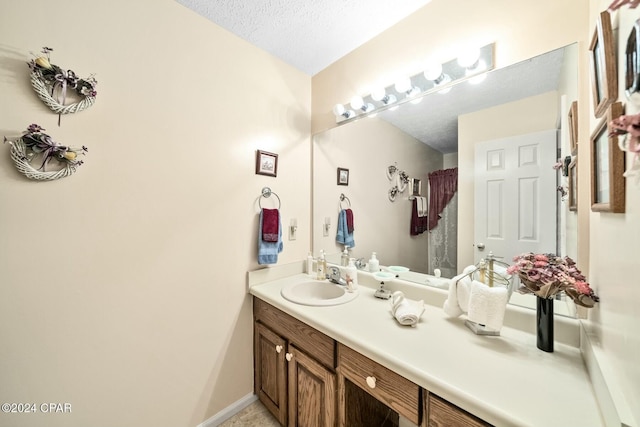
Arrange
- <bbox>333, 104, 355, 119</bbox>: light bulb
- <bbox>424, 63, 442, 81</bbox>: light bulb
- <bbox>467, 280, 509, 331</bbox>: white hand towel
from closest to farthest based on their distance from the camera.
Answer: <bbox>467, 280, 509, 331</bbox>: white hand towel < <bbox>424, 63, 442, 81</bbox>: light bulb < <bbox>333, 104, 355, 119</bbox>: light bulb

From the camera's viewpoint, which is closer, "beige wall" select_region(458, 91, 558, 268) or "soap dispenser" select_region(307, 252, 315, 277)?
"beige wall" select_region(458, 91, 558, 268)

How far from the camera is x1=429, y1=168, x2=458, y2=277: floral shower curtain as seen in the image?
4.09ft

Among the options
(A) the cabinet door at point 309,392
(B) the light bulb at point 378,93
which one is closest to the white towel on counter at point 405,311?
(A) the cabinet door at point 309,392

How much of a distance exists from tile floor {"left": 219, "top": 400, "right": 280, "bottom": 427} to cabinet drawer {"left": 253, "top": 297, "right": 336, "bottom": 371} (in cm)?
57

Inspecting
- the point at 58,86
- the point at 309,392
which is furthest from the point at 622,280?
the point at 58,86

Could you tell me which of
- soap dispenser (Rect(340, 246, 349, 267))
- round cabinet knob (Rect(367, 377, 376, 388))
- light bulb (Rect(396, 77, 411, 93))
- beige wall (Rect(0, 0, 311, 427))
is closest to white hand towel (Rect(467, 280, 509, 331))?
round cabinet knob (Rect(367, 377, 376, 388))

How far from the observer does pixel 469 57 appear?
1.12 metres

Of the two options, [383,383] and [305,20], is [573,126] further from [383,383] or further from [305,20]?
[305,20]

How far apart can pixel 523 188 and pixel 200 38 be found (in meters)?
1.86

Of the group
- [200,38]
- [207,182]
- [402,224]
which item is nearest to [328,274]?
[402,224]

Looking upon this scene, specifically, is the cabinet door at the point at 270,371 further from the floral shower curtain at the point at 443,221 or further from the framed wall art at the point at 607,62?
the framed wall art at the point at 607,62

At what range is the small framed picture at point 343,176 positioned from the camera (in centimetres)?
185

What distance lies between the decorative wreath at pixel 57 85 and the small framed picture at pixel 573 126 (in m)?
1.94

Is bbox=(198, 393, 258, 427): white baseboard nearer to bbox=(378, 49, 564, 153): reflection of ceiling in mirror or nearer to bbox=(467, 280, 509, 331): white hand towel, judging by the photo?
bbox=(467, 280, 509, 331): white hand towel
